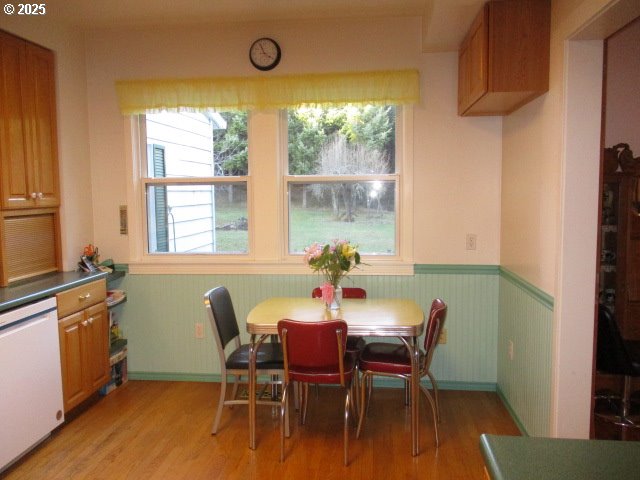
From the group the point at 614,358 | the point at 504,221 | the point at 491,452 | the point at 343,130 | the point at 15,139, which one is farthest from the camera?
the point at 343,130

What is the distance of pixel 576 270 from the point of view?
240cm

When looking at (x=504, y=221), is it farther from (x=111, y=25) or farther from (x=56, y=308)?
(x=111, y=25)

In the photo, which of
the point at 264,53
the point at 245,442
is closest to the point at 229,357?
the point at 245,442

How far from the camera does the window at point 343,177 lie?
3754 millimetres

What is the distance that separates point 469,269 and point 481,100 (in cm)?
125

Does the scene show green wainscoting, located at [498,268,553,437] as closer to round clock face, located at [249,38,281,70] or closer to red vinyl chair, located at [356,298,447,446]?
red vinyl chair, located at [356,298,447,446]

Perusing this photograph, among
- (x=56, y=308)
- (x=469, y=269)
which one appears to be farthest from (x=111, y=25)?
(x=469, y=269)

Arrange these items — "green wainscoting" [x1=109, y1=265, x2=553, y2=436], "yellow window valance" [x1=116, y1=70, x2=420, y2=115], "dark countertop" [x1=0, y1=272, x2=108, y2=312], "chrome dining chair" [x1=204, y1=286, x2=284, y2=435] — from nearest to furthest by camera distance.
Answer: "dark countertop" [x1=0, y1=272, x2=108, y2=312], "chrome dining chair" [x1=204, y1=286, x2=284, y2=435], "green wainscoting" [x1=109, y1=265, x2=553, y2=436], "yellow window valance" [x1=116, y1=70, x2=420, y2=115]

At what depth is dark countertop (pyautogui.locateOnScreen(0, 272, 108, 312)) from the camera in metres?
2.66

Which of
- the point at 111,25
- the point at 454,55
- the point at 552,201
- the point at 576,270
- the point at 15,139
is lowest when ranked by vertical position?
the point at 576,270

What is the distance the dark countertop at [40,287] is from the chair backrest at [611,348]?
10.3 ft

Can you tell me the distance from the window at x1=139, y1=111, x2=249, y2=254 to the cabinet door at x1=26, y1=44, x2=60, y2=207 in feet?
2.14

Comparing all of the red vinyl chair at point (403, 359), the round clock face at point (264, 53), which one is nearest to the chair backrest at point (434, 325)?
the red vinyl chair at point (403, 359)

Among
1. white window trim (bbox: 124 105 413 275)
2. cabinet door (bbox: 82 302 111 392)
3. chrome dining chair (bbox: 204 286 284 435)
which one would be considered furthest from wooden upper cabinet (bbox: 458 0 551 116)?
cabinet door (bbox: 82 302 111 392)
